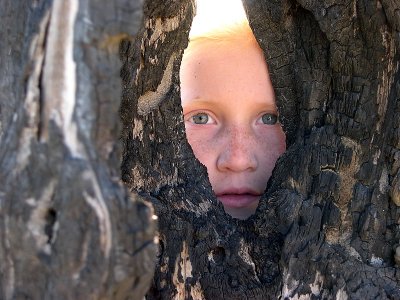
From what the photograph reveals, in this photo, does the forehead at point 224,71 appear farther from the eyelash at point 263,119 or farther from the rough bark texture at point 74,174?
the rough bark texture at point 74,174

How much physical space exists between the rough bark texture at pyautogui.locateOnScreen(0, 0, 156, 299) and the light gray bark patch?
0.63 m

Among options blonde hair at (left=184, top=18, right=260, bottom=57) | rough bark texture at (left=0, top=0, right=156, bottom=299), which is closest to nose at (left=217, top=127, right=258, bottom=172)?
blonde hair at (left=184, top=18, right=260, bottom=57)

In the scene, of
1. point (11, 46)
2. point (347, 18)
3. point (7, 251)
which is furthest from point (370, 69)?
point (7, 251)

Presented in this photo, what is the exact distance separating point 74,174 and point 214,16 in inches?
44.7

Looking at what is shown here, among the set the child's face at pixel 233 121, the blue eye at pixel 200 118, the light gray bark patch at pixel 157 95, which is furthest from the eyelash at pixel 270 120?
the light gray bark patch at pixel 157 95

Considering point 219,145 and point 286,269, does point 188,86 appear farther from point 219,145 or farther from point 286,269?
point 286,269

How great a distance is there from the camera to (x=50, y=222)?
112 centimetres

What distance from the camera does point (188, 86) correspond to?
204 cm

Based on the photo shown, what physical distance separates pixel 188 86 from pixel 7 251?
3.20 feet

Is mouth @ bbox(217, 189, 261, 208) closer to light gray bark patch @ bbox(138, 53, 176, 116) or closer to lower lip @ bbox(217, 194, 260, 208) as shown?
lower lip @ bbox(217, 194, 260, 208)

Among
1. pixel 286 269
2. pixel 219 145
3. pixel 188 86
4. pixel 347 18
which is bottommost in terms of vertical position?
pixel 286 269

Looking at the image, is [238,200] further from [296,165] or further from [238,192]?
[296,165]

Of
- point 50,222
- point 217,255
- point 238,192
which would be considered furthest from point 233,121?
point 50,222

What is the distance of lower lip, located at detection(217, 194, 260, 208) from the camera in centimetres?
200
